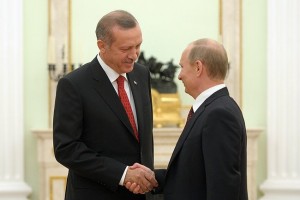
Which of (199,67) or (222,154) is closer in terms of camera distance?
(222,154)

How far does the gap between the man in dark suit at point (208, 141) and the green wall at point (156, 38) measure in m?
3.87

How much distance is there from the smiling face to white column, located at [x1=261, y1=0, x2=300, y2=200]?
143 inches

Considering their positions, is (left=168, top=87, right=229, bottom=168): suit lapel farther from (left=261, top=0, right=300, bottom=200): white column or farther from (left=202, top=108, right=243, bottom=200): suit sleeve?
(left=261, top=0, right=300, bottom=200): white column

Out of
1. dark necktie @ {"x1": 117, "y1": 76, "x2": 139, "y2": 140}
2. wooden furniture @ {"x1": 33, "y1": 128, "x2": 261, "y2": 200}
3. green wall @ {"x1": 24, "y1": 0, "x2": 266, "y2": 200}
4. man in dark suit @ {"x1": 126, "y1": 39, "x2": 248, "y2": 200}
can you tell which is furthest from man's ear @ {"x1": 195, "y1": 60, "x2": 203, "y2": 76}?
green wall @ {"x1": 24, "y1": 0, "x2": 266, "y2": 200}

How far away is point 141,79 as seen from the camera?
3.76 meters

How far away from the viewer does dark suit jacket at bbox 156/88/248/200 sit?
295cm

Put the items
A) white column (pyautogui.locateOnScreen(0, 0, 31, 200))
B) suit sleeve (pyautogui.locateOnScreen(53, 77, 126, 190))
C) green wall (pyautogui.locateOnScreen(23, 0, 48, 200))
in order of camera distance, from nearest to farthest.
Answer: suit sleeve (pyautogui.locateOnScreen(53, 77, 126, 190))
white column (pyautogui.locateOnScreen(0, 0, 31, 200))
green wall (pyautogui.locateOnScreen(23, 0, 48, 200))

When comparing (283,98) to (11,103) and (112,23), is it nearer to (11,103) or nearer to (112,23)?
(11,103)

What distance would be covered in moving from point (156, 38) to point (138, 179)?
149 inches

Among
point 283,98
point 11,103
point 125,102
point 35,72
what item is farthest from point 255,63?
point 125,102

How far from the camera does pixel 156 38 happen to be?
279 inches

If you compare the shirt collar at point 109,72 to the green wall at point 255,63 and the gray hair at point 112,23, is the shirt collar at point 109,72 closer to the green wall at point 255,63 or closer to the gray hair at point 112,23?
the gray hair at point 112,23

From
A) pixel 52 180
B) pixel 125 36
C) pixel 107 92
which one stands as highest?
pixel 125 36

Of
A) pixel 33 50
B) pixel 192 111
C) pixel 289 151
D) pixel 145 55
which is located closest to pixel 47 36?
pixel 33 50
